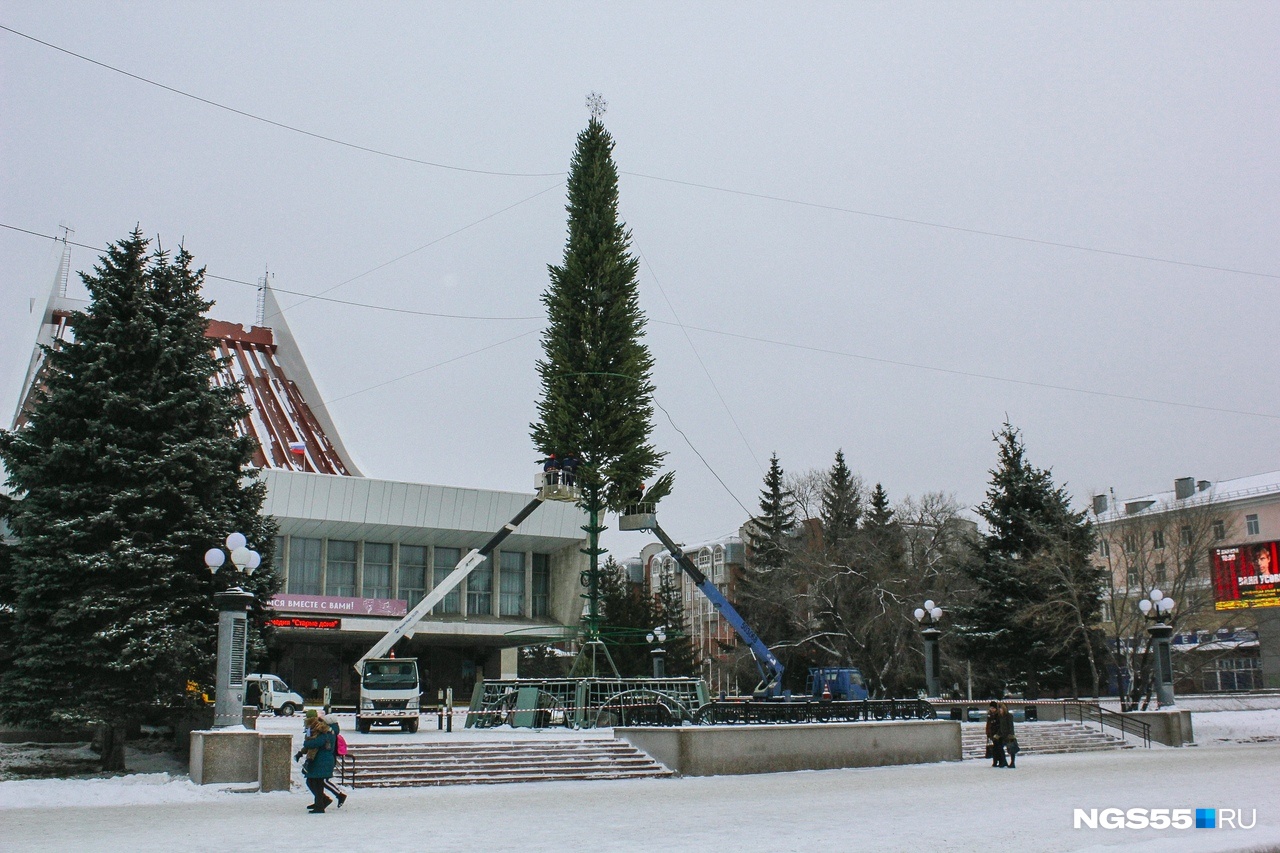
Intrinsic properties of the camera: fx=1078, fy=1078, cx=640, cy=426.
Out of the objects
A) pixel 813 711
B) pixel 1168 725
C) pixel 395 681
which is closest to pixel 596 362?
pixel 395 681

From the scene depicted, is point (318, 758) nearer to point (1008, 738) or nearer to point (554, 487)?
point (1008, 738)

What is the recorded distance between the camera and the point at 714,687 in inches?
3703

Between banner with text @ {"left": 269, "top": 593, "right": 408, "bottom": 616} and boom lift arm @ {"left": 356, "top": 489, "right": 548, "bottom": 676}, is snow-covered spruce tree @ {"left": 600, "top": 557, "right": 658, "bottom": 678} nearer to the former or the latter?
banner with text @ {"left": 269, "top": 593, "right": 408, "bottom": 616}

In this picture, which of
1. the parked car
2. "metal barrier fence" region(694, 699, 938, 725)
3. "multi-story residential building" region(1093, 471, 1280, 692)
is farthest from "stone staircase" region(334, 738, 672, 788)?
"multi-story residential building" region(1093, 471, 1280, 692)

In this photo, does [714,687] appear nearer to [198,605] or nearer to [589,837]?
[198,605]

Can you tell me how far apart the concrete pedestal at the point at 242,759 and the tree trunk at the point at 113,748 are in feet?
13.3

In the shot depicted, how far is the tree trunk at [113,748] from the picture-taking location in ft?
70.0

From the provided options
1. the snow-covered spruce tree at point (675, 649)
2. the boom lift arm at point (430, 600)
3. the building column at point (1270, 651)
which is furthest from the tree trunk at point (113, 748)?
the building column at point (1270, 651)

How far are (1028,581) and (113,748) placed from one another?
34457 millimetres

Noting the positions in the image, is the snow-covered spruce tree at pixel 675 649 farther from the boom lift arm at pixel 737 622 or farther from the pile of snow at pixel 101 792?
the pile of snow at pixel 101 792

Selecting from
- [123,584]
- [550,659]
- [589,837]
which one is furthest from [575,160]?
[589,837]

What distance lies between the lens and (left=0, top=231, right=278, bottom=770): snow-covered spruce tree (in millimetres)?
20531

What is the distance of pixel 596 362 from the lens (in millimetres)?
39781

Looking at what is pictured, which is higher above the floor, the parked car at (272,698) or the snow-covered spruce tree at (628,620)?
the snow-covered spruce tree at (628,620)
